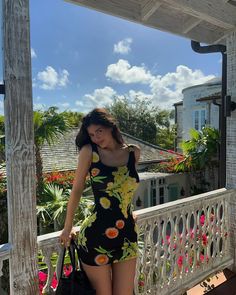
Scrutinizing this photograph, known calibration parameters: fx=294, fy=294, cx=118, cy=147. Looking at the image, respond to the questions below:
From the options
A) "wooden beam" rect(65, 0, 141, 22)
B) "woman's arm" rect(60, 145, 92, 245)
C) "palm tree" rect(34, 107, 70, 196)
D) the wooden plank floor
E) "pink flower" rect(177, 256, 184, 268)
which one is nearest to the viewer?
Answer: "woman's arm" rect(60, 145, 92, 245)

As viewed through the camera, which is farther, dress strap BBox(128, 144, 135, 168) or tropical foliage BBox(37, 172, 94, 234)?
tropical foliage BBox(37, 172, 94, 234)

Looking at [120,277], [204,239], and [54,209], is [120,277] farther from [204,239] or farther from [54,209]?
[54,209]

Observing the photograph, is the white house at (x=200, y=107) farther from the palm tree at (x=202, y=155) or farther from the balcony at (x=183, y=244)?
the balcony at (x=183, y=244)

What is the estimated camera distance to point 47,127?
18.6ft

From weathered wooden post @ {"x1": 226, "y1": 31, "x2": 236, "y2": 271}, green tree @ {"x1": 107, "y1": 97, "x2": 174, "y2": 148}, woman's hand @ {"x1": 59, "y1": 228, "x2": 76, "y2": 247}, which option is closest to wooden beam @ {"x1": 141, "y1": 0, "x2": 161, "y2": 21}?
weathered wooden post @ {"x1": 226, "y1": 31, "x2": 236, "y2": 271}

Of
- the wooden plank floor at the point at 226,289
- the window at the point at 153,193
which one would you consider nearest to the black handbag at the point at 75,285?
A: the wooden plank floor at the point at 226,289

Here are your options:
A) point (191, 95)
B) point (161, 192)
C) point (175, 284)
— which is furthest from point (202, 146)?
point (175, 284)

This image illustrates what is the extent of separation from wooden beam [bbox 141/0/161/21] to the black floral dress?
154 cm

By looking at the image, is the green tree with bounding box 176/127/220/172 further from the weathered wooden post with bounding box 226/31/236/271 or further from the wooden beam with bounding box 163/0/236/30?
the wooden beam with bounding box 163/0/236/30

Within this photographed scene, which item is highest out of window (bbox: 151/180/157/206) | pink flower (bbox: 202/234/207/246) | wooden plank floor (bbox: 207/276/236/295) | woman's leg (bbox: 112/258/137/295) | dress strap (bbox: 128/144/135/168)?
dress strap (bbox: 128/144/135/168)

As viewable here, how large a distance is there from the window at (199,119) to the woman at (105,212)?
46.4 feet

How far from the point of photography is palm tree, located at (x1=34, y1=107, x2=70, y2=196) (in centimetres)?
557

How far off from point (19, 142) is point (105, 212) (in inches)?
24.5

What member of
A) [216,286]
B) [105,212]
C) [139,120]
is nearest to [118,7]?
[105,212]
